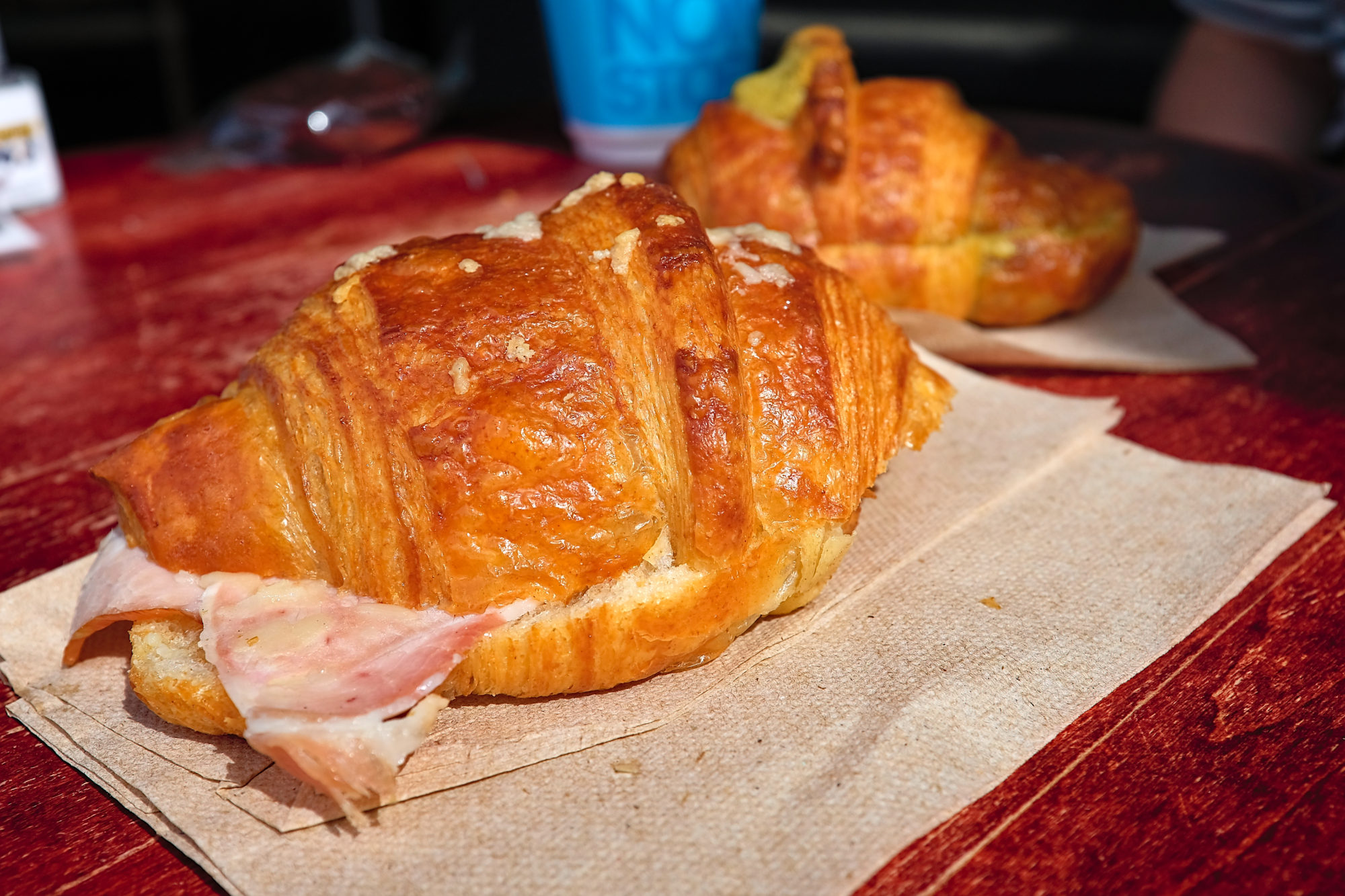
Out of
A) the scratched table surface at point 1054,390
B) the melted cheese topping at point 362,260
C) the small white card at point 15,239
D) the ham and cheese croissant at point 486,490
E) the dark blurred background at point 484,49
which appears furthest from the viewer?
the dark blurred background at point 484,49

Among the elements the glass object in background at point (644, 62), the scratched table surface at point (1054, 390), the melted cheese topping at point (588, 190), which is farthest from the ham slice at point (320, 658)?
Answer: the glass object in background at point (644, 62)

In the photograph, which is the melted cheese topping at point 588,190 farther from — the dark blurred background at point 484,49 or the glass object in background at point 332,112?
the dark blurred background at point 484,49

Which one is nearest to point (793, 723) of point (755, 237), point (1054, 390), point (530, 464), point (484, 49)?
point (530, 464)

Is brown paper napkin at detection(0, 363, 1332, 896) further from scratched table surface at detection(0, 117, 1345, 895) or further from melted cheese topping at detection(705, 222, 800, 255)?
melted cheese topping at detection(705, 222, 800, 255)

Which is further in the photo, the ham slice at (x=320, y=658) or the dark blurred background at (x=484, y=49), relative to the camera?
the dark blurred background at (x=484, y=49)

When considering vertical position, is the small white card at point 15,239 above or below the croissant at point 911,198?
below

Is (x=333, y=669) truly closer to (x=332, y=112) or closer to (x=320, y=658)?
(x=320, y=658)

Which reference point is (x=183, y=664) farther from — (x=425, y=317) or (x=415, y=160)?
(x=415, y=160)

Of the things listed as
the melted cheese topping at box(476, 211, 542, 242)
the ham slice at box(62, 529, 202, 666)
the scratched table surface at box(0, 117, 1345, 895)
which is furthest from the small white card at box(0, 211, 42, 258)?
the melted cheese topping at box(476, 211, 542, 242)
